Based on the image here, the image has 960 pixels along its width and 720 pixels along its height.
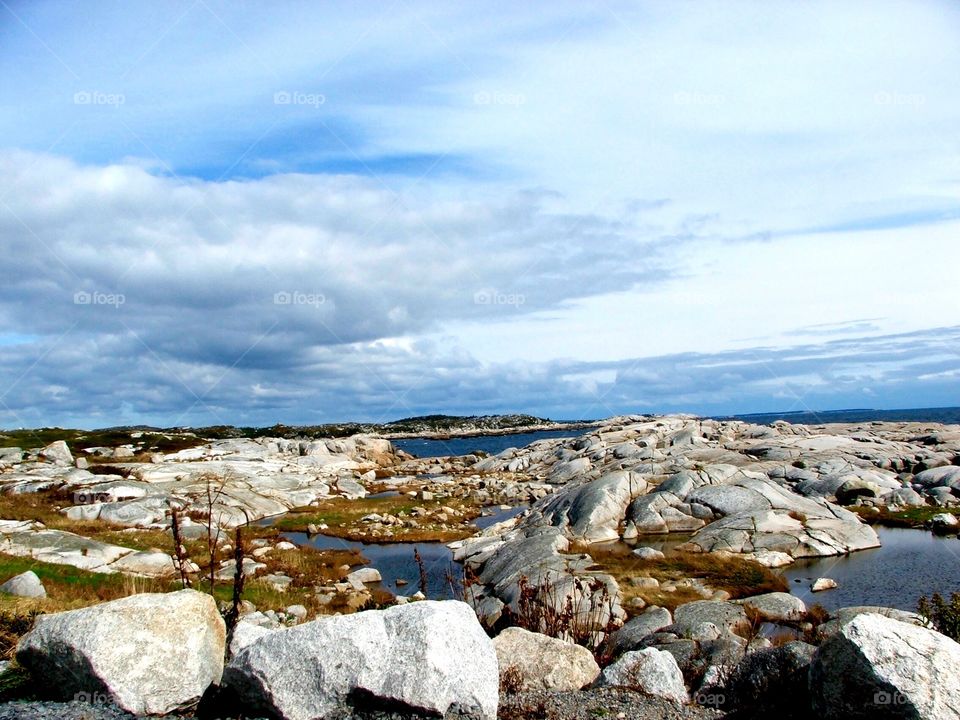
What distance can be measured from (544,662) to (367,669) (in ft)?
16.4

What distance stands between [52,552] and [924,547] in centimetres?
3919

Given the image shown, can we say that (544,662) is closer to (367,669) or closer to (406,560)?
(367,669)

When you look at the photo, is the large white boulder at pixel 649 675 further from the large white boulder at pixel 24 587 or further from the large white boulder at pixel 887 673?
the large white boulder at pixel 24 587

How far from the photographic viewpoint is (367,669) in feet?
33.1

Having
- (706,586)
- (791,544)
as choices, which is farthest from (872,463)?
(706,586)

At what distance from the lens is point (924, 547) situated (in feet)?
112

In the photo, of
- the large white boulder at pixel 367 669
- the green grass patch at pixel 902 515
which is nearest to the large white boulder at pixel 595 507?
the green grass patch at pixel 902 515

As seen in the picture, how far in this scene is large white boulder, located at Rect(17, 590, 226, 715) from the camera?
406 inches

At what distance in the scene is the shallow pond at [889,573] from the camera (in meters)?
26.1

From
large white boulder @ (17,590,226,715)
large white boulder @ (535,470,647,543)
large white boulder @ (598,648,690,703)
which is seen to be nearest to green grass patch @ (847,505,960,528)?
large white boulder @ (535,470,647,543)

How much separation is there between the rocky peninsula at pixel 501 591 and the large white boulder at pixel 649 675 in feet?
0.14

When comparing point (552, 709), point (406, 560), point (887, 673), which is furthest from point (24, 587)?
point (887, 673)

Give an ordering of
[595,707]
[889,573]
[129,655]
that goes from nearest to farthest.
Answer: [129,655]
[595,707]
[889,573]

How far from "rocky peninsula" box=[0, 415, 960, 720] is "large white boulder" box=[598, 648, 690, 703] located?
4cm
